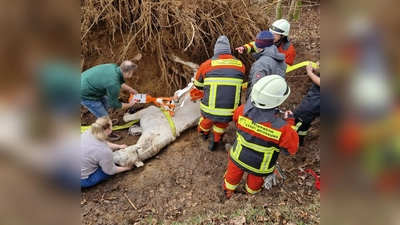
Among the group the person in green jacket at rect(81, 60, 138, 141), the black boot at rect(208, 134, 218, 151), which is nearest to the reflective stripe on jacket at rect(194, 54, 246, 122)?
the black boot at rect(208, 134, 218, 151)

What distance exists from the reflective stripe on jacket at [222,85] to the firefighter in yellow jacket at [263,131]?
0.61 m

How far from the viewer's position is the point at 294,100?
16.7 feet

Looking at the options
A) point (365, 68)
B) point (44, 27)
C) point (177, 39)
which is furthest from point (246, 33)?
point (44, 27)

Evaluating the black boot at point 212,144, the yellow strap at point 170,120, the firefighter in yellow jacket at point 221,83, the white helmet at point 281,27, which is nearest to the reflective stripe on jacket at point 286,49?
the white helmet at point 281,27

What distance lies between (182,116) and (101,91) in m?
1.37

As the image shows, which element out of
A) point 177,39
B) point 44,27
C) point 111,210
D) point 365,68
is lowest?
point 111,210

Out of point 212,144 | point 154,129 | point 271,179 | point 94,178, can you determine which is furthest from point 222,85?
point 94,178

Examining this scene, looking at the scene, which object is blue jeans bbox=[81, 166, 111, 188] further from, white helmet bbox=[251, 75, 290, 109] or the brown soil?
white helmet bbox=[251, 75, 290, 109]

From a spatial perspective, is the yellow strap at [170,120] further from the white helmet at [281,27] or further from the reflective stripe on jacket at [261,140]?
the white helmet at [281,27]

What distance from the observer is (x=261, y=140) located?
120 inches

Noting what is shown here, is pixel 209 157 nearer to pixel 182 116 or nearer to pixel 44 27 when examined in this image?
pixel 182 116

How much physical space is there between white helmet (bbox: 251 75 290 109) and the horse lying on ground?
1.95 m

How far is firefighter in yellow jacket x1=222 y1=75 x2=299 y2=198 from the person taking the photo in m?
2.89

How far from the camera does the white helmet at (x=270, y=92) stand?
2.86m
